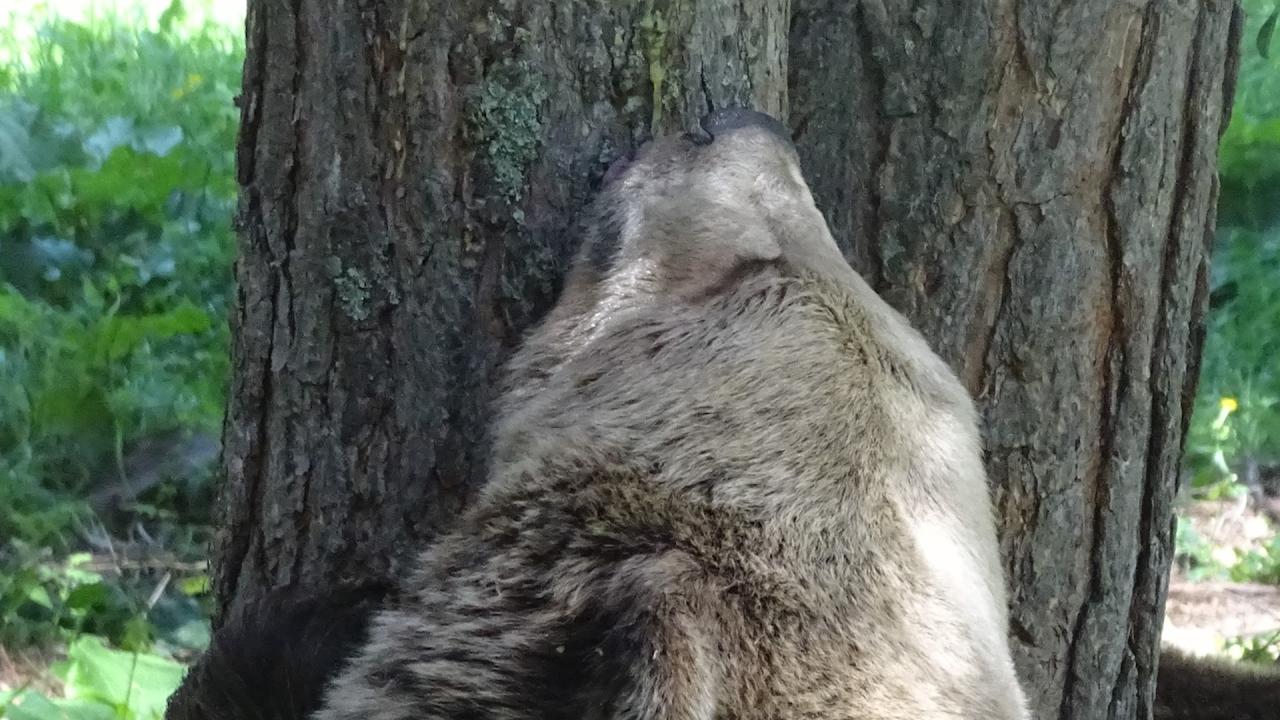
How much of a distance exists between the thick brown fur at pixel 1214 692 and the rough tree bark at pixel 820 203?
1.05 m

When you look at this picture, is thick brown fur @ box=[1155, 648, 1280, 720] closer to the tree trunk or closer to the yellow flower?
the tree trunk

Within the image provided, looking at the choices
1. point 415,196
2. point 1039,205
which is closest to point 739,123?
point 415,196

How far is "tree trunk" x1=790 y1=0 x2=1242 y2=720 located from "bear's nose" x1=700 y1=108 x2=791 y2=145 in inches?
25.2

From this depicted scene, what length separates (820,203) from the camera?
2.83 meters

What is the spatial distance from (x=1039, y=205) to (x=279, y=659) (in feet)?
5.60

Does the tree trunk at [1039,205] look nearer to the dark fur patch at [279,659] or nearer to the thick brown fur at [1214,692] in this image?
the dark fur patch at [279,659]

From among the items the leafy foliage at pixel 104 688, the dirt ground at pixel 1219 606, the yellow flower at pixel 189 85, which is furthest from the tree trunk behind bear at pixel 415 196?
the yellow flower at pixel 189 85

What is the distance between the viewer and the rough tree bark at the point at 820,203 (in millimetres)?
2189

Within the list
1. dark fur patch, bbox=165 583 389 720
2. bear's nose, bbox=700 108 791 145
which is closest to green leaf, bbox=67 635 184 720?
dark fur patch, bbox=165 583 389 720

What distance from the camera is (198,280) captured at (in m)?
Answer: 6.45

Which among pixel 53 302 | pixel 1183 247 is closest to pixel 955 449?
pixel 1183 247

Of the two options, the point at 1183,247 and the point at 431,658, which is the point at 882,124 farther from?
the point at 431,658

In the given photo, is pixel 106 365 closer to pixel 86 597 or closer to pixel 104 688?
pixel 86 597

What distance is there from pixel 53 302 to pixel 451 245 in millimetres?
4944
